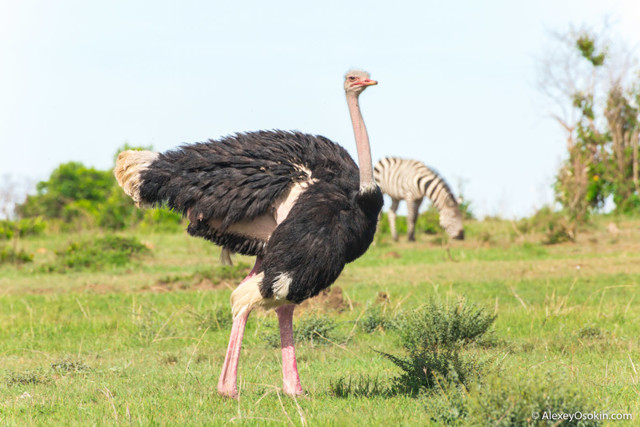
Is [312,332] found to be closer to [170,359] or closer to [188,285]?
[170,359]

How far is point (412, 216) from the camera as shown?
1820 centimetres

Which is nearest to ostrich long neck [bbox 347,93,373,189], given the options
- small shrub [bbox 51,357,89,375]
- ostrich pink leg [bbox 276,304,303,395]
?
ostrich pink leg [bbox 276,304,303,395]

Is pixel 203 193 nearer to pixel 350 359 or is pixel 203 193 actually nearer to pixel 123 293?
pixel 350 359

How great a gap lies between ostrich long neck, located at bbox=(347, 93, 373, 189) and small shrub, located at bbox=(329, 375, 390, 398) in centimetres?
123

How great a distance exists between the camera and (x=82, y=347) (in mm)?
7402

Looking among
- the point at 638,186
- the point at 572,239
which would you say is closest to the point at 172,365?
the point at 572,239

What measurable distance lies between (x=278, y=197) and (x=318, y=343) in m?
2.44

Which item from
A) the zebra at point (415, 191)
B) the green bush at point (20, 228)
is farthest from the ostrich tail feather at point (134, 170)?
the zebra at point (415, 191)

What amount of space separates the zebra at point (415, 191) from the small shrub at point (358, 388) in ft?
40.6

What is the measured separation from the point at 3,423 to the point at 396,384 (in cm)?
229

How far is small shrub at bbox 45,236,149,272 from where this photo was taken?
515 inches

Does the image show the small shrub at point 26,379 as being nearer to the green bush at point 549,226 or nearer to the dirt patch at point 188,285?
the dirt patch at point 188,285

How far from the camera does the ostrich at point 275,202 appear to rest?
15.5ft

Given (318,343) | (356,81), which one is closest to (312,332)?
(318,343)
